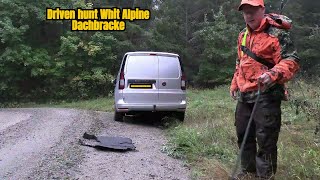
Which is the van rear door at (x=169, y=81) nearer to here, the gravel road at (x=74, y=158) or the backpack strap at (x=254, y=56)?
the gravel road at (x=74, y=158)

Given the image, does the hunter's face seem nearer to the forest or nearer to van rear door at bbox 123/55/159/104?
van rear door at bbox 123/55/159/104

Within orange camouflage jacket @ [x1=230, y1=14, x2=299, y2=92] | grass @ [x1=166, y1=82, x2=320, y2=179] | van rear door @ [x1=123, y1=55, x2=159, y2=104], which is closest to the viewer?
orange camouflage jacket @ [x1=230, y1=14, x2=299, y2=92]

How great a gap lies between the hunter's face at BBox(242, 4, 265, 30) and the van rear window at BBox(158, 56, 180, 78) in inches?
228

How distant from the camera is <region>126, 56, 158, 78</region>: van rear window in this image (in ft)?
31.8

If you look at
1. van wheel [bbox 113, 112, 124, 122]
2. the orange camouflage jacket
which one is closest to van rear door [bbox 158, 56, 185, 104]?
van wheel [bbox 113, 112, 124, 122]

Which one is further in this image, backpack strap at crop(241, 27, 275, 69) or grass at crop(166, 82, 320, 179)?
grass at crop(166, 82, 320, 179)

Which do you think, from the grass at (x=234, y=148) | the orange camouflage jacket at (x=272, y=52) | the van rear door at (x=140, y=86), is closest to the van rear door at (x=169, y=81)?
the van rear door at (x=140, y=86)

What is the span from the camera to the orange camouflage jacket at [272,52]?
375cm

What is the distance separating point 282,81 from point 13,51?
2270 centimetres

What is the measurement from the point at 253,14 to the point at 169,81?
19.2 feet

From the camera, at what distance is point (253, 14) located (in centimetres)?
399

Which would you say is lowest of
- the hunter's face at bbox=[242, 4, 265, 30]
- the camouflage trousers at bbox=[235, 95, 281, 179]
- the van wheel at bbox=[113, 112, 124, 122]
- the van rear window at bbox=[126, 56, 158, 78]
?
the van wheel at bbox=[113, 112, 124, 122]

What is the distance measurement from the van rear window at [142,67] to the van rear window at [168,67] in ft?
0.42

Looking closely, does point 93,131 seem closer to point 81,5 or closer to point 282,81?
point 282,81
